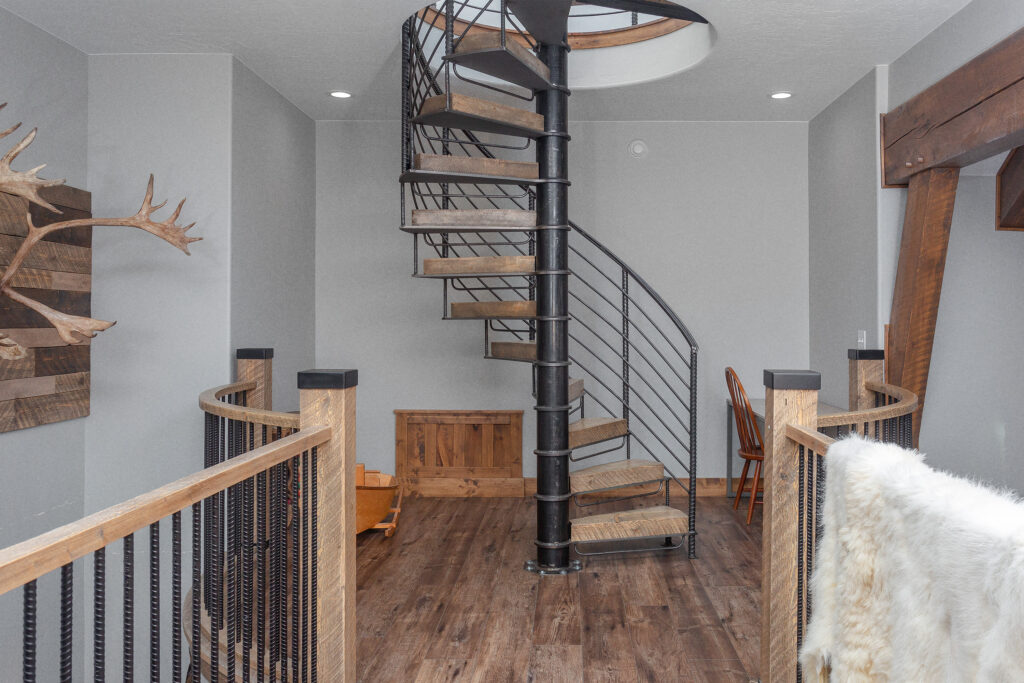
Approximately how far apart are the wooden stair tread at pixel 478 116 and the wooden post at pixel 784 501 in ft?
6.12

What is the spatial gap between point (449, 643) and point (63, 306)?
2562 millimetres

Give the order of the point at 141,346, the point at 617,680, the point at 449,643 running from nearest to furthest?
the point at 617,680 → the point at 449,643 → the point at 141,346

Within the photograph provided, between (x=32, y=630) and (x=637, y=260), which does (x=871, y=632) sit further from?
(x=637, y=260)

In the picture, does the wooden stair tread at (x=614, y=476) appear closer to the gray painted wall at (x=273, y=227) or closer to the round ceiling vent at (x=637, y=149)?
the gray painted wall at (x=273, y=227)

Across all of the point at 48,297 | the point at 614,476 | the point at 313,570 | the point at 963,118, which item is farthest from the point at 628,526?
the point at 48,297

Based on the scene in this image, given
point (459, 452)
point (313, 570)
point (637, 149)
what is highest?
point (637, 149)

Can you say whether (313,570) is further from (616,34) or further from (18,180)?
(616,34)

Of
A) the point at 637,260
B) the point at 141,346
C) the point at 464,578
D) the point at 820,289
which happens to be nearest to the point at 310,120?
the point at 141,346

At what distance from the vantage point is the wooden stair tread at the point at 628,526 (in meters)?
3.73

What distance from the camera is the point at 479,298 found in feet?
16.9

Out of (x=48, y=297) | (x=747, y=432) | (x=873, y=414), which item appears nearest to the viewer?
(x=873, y=414)

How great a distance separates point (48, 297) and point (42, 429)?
653mm

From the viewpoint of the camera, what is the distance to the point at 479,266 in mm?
3838

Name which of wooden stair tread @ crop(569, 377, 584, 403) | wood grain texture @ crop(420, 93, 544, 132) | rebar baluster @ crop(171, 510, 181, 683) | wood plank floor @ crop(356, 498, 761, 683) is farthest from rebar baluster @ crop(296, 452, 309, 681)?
wooden stair tread @ crop(569, 377, 584, 403)
